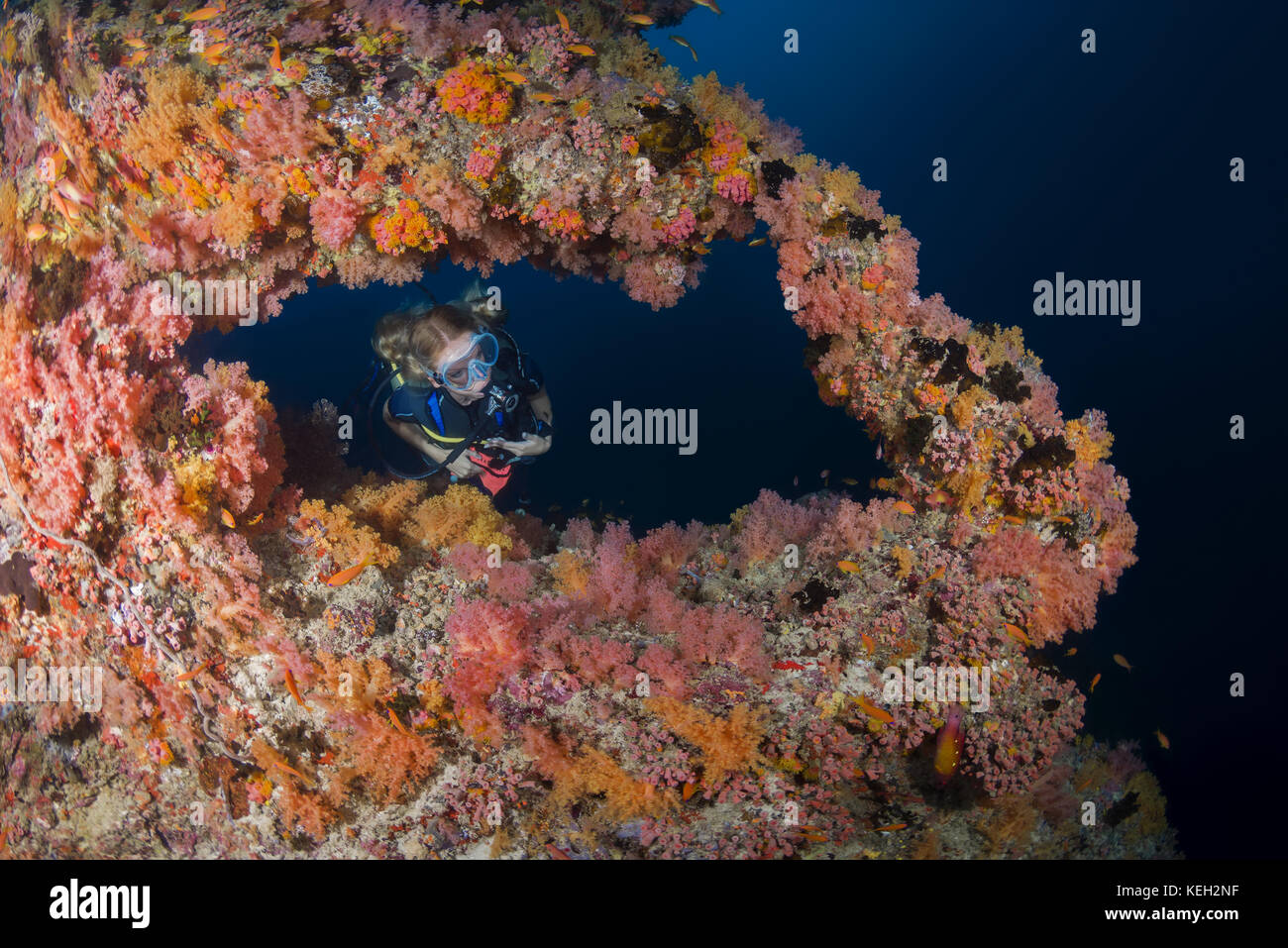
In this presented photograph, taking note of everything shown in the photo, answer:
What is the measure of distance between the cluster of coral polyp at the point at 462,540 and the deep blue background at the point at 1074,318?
5683 mm

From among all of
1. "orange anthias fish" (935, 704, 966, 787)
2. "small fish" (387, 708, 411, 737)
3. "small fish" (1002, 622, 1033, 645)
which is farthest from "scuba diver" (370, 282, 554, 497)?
"small fish" (1002, 622, 1033, 645)

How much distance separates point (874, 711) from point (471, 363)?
3.98 metres

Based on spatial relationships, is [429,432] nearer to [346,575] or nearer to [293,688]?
[346,575]

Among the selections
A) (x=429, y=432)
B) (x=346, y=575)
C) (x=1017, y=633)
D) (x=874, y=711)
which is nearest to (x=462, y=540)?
(x=346, y=575)

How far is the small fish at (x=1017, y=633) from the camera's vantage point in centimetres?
347

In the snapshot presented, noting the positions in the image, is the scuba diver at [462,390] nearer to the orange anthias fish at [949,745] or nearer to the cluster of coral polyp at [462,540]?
the cluster of coral polyp at [462,540]

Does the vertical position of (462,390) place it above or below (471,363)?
below

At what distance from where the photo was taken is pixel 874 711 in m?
2.98

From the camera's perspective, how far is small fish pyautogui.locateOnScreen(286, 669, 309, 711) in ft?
10.1

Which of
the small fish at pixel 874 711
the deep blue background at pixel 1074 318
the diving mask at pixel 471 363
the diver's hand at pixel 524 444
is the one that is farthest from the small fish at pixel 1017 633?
the deep blue background at pixel 1074 318

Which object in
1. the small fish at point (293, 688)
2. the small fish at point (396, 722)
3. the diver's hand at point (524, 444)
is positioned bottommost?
the small fish at point (396, 722)
